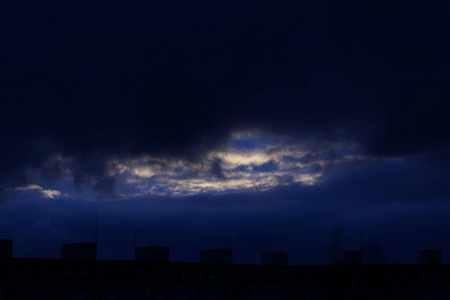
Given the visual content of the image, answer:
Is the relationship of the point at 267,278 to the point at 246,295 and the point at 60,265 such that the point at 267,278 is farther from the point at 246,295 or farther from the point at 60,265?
the point at 60,265

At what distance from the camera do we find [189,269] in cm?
9319

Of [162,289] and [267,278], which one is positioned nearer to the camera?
[162,289]

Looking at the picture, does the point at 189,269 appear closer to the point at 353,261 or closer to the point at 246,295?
the point at 246,295

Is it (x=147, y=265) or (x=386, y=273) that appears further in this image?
(x=386, y=273)

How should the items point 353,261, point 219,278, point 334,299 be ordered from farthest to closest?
1. point 353,261
2. point 334,299
3. point 219,278

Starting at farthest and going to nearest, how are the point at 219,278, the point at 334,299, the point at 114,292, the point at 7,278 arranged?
the point at 334,299 < the point at 219,278 < the point at 114,292 < the point at 7,278

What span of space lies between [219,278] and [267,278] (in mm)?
11338

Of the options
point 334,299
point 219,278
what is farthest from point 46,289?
point 334,299

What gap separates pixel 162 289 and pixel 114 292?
9.19 metres

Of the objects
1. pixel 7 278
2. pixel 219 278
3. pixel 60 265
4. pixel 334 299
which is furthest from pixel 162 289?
pixel 334 299

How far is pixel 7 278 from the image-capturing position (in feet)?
238

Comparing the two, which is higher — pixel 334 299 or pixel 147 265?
pixel 147 265

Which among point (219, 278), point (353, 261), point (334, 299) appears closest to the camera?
point (219, 278)

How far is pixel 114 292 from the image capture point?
83250 mm
